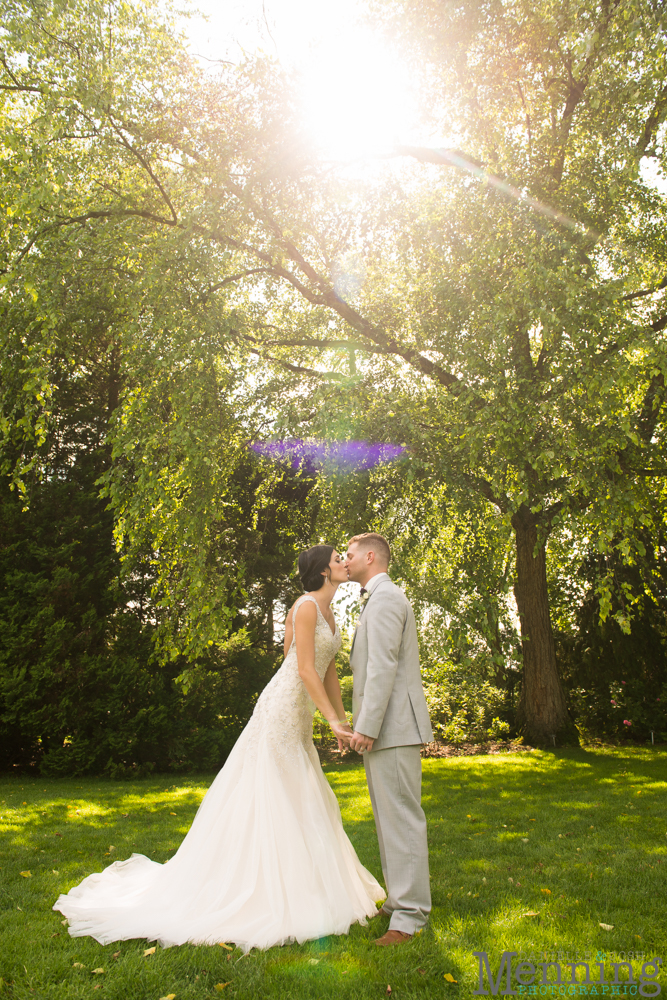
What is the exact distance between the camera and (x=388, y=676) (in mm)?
3738

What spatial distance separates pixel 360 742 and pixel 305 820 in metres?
0.81

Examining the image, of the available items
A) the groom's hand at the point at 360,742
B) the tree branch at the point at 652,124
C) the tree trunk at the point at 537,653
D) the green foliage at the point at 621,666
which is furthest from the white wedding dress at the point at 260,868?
the green foliage at the point at 621,666

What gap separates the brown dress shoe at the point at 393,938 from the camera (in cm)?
341

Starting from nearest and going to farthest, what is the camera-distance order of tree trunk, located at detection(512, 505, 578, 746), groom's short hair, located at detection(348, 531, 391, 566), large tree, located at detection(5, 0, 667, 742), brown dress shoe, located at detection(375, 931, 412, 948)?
brown dress shoe, located at detection(375, 931, 412, 948) → groom's short hair, located at detection(348, 531, 391, 566) → large tree, located at detection(5, 0, 667, 742) → tree trunk, located at detection(512, 505, 578, 746)

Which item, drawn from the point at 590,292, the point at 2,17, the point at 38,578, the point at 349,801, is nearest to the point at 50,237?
the point at 2,17

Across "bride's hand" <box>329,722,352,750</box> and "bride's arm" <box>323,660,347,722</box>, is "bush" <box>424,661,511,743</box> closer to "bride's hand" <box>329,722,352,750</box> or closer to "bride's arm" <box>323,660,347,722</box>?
"bride's arm" <box>323,660,347,722</box>

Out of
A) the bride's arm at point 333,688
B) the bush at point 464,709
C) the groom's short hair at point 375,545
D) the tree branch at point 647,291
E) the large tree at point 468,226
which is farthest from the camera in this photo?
the bush at point 464,709

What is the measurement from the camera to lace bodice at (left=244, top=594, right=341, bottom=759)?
4.27m

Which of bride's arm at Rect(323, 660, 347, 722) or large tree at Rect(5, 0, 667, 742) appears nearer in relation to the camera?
bride's arm at Rect(323, 660, 347, 722)

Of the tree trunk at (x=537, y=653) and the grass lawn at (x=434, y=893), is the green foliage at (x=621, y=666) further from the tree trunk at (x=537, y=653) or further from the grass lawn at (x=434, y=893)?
the grass lawn at (x=434, y=893)

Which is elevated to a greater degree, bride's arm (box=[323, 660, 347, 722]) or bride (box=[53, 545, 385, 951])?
bride's arm (box=[323, 660, 347, 722])

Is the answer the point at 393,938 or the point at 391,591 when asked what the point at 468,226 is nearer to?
the point at 391,591

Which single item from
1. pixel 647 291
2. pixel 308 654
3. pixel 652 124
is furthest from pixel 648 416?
pixel 308 654

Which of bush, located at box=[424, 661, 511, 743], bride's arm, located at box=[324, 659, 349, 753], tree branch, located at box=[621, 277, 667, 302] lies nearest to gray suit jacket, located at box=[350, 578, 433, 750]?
bride's arm, located at box=[324, 659, 349, 753]
